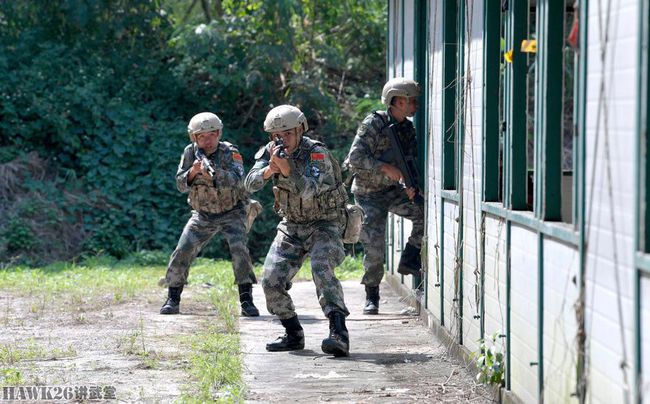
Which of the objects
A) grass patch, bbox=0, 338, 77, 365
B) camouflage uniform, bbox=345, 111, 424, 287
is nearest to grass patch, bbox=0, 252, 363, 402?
grass patch, bbox=0, 338, 77, 365

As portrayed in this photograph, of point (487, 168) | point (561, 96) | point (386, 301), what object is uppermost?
point (561, 96)

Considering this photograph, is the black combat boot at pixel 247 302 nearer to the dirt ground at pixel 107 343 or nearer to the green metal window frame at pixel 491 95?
the dirt ground at pixel 107 343

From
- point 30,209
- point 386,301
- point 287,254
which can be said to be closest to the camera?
point 287,254

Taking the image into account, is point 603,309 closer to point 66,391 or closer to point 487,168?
point 487,168

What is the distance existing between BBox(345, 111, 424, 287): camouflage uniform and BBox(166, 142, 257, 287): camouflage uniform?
1.01m

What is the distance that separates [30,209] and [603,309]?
12959 mm

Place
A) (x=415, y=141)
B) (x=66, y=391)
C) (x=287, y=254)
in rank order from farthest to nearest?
(x=415, y=141), (x=287, y=254), (x=66, y=391)

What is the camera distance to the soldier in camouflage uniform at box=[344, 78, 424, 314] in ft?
30.7

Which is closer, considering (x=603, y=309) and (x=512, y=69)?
(x=603, y=309)

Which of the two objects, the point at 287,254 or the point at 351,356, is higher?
the point at 287,254

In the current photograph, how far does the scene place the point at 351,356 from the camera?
25.6ft

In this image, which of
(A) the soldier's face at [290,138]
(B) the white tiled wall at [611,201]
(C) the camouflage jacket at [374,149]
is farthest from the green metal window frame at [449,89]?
(B) the white tiled wall at [611,201]

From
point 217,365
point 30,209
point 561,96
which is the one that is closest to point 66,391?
point 217,365

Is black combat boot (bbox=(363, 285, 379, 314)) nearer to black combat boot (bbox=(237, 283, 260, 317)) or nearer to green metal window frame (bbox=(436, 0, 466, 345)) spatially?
black combat boot (bbox=(237, 283, 260, 317))
